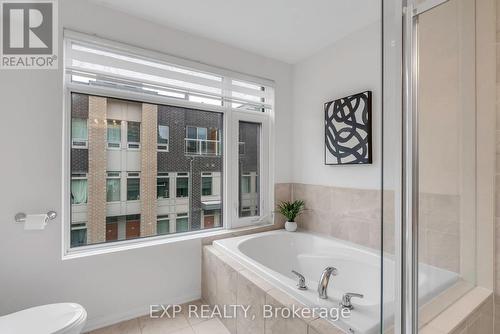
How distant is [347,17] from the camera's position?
2082 mm

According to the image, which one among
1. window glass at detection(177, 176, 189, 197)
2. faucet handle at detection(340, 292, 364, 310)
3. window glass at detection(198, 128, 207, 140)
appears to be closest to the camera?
faucet handle at detection(340, 292, 364, 310)

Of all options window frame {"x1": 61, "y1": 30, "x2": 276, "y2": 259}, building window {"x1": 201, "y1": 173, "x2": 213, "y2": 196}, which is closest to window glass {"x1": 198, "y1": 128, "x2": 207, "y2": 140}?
window frame {"x1": 61, "y1": 30, "x2": 276, "y2": 259}

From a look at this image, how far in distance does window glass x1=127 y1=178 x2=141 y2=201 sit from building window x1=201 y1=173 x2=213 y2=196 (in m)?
0.60

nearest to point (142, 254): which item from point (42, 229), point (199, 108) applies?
point (42, 229)

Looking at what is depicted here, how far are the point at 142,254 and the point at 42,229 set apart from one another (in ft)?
2.32

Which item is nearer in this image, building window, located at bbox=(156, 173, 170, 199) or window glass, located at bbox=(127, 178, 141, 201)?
window glass, located at bbox=(127, 178, 141, 201)

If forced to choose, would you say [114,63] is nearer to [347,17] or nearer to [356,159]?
[347,17]

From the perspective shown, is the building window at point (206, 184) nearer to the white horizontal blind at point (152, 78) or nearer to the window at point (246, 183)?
the window at point (246, 183)

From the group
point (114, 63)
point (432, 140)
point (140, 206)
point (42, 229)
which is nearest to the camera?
point (432, 140)

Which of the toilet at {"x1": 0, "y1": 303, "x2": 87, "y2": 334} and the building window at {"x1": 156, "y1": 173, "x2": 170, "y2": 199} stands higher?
the building window at {"x1": 156, "y1": 173, "x2": 170, "y2": 199}

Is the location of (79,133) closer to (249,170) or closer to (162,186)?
(162,186)

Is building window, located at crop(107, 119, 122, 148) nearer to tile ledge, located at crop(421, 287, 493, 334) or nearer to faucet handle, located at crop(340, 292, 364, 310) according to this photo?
faucet handle, located at crop(340, 292, 364, 310)

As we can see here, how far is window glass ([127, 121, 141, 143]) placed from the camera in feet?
7.05

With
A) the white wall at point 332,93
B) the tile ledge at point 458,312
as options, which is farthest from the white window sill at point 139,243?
the tile ledge at point 458,312
